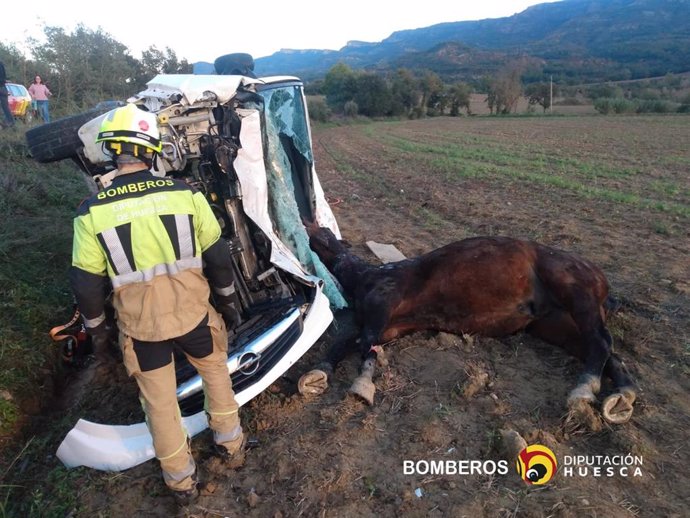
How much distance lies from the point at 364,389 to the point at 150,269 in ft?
5.36

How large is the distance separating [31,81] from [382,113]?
31.9 m

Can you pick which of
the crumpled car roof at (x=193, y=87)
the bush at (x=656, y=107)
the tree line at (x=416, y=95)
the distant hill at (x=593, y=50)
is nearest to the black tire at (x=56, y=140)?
the crumpled car roof at (x=193, y=87)

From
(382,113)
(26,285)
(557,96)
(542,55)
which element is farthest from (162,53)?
(542,55)

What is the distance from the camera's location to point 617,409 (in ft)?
9.15

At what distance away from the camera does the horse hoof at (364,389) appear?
3.12 m

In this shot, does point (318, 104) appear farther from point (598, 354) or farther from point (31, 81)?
point (598, 354)

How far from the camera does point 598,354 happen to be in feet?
10.6

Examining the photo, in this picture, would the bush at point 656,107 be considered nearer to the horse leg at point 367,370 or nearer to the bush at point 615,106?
the bush at point 615,106

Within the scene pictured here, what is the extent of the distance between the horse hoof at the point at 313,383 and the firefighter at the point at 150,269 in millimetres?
809

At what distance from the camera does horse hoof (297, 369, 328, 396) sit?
3240 millimetres

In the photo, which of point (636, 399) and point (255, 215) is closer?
point (636, 399)

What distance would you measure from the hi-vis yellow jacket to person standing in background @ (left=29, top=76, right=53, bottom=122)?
471 inches

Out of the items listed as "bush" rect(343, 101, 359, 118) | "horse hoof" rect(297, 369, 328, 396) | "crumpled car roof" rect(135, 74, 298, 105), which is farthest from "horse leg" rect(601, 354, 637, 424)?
"bush" rect(343, 101, 359, 118)

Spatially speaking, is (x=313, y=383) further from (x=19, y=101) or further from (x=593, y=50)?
Answer: (x=593, y=50)
